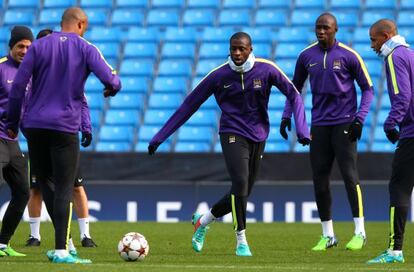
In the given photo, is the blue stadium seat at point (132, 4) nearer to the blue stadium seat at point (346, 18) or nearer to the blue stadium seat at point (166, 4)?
the blue stadium seat at point (166, 4)

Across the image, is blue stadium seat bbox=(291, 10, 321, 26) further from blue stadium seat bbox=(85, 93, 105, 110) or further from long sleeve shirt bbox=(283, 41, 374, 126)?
long sleeve shirt bbox=(283, 41, 374, 126)

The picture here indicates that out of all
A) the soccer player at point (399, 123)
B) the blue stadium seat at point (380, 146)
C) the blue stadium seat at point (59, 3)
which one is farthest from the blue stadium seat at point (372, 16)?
the soccer player at point (399, 123)

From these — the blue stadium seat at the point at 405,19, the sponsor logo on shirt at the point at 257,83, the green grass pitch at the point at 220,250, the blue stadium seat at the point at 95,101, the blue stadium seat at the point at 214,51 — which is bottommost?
the green grass pitch at the point at 220,250

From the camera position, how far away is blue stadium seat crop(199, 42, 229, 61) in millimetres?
21984

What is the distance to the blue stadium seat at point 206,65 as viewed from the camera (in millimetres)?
21589

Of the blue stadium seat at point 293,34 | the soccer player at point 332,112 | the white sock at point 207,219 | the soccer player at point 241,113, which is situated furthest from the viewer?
the blue stadium seat at point 293,34

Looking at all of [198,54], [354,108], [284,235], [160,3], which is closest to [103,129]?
[198,54]

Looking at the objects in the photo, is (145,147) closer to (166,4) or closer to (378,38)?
(166,4)

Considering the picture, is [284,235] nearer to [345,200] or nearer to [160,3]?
[345,200]

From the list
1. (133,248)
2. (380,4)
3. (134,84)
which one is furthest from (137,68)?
(133,248)

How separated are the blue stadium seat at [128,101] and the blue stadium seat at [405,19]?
5.61 meters

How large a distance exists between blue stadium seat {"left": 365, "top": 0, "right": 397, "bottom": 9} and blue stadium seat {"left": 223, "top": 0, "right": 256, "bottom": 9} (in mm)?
2465

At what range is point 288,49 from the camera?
72.1 ft

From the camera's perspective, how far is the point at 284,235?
13.9 metres
